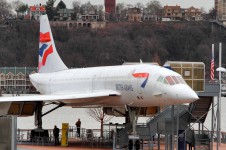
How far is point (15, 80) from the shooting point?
195m

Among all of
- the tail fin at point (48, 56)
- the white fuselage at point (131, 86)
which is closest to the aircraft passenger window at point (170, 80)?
the white fuselage at point (131, 86)

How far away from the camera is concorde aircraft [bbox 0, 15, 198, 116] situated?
147 feet

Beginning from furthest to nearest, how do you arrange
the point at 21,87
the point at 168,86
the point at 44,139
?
the point at 21,87, the point at 44,139, the point at 168,86

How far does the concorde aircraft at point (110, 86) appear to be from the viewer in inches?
1768

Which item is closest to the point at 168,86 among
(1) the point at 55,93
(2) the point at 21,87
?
(1) the point at 55,93

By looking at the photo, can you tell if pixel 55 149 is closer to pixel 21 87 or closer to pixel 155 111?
pixel 155 111

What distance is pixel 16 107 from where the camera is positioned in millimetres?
52188

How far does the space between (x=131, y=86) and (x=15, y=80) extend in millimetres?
149528

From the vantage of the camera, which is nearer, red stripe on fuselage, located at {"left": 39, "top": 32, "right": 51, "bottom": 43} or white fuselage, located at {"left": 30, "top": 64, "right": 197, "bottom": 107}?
white fuselage, located at {"left": 30, "top": 64, "right": 197, "bottom": 107}

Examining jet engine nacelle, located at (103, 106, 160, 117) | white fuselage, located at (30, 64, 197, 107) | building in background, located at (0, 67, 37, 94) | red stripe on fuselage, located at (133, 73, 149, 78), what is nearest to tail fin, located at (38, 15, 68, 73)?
white fuselage, located at (30, 64, 197, 107)

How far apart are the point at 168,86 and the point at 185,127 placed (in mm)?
2187

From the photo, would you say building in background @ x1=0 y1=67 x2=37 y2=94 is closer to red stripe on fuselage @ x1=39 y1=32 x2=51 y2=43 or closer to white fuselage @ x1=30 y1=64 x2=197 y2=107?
red stripe on fuselage @ x1=39 y1=32 x2=51 y2=43

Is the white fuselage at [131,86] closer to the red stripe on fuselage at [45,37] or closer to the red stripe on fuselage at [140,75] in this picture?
the red stripe on fuselage at [140,75]

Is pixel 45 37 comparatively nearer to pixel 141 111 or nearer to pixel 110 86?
pixel 141 111
